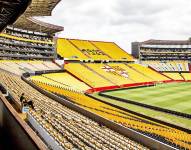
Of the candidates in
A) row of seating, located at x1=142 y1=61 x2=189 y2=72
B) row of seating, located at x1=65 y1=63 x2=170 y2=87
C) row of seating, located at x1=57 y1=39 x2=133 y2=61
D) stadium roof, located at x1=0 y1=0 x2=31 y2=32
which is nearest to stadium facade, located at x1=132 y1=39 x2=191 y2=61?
row of seating, located at x1=142 y1=61 x2=189 y2=72

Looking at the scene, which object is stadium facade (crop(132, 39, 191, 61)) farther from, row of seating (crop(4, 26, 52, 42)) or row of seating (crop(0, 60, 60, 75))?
row of seating (crop(0, 60, 60, 75))

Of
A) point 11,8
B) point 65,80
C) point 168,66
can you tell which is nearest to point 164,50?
point 168,66

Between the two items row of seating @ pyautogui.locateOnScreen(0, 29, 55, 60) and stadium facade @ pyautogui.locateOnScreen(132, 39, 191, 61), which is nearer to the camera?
row of seating @ pyautogui.locateOnScreen(0, 29, 55, 60)

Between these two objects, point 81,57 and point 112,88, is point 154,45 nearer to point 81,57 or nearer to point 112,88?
point 81,57

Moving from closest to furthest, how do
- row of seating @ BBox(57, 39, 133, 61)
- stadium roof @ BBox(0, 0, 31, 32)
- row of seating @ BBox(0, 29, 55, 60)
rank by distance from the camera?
1. stadium roof @ BBox(0, 0, 31, 32)
2. row of seating @ BBox(0, 29, 55, 60)
3. row of seating @ BBox(57, 39, 133, 61)

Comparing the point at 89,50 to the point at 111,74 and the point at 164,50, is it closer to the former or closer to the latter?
the point at 111,74

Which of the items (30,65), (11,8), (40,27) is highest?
(40,27)

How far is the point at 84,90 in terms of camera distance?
181ft

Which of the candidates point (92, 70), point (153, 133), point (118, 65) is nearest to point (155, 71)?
point (118, 65)

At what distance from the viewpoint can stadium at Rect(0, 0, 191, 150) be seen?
13.8 m

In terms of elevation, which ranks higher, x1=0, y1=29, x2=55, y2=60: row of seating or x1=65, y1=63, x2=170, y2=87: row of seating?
x1=0, y1=29, x2=55, y2=60: row of seating

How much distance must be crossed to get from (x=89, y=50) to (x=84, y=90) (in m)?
37.6

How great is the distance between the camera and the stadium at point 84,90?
13797mm

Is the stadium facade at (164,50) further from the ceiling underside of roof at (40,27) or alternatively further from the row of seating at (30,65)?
the row of seating at (30,65)
